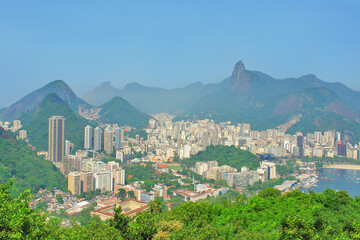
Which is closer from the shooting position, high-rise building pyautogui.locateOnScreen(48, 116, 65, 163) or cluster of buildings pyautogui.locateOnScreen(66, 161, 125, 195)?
cluster of buildings pyautogui.locateOnScreen(66, 161, 125, 195)

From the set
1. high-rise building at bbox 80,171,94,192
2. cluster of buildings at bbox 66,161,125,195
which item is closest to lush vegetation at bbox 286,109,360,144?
cluster of buildings at bbox 66,161,125,195

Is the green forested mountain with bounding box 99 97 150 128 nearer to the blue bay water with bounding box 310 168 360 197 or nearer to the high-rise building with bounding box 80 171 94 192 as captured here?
the blue bay water with bounding box 310 168 360 197

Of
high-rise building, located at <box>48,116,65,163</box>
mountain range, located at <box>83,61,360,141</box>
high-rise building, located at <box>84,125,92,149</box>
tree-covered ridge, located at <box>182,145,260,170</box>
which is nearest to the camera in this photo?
high-rise building, located at <box>48,116,65,163</box>

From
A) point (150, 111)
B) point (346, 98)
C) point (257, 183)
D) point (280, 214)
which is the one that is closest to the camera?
point (280, 214)

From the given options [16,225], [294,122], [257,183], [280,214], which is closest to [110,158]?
[257,183]

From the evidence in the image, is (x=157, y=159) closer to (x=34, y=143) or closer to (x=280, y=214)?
(x=34, y=143)
